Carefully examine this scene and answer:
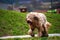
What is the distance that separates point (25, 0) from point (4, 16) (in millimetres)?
362

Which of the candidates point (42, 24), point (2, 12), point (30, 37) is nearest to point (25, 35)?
point (30, 37)

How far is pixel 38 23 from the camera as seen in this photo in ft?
8.14

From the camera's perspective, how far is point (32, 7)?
98.7 inches

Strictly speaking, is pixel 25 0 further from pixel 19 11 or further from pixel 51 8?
pixel 51 8

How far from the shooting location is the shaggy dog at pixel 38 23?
2.44 meters

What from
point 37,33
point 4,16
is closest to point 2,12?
point 4,16

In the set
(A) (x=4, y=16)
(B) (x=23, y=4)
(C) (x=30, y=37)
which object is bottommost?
(C) (x=30, y=37)

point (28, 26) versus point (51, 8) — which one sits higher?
point (51, 8)

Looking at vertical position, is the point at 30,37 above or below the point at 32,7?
below

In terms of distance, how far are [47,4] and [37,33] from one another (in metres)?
0.43

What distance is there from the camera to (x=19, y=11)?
249 cm

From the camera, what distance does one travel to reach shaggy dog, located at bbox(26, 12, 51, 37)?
2.44 metres

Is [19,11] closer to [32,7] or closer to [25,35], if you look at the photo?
[32,7]

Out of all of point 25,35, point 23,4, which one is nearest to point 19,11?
point 23,4
